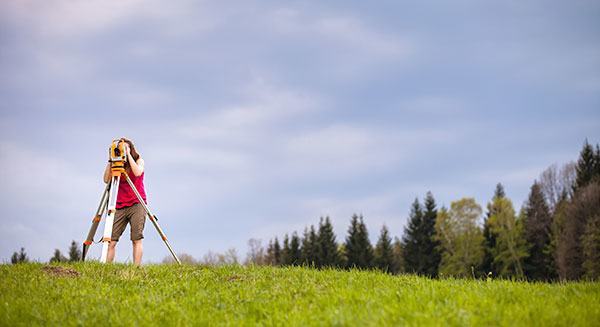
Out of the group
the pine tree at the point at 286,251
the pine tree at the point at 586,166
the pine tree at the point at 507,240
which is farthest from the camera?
the pine tree at the point at 286,251

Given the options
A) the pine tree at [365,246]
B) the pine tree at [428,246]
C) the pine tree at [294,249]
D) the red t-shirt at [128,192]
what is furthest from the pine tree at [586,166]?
the red t-shirt at [128,192]

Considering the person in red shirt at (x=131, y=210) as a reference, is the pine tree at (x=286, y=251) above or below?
above

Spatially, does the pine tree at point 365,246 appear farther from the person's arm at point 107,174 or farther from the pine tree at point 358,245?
the person's arm at point 107,174

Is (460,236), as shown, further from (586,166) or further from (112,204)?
(112,204)

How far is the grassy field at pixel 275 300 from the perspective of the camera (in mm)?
6406

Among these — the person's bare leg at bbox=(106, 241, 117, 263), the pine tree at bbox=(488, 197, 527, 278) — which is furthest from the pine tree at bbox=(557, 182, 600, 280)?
the person's bare leg at bbox=(106, 241, 117, 263)

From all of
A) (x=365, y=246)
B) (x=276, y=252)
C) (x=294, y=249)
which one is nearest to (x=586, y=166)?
(x=365, y=246)

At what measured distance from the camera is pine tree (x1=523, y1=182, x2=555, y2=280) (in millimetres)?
70500

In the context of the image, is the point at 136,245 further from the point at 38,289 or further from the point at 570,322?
the point at 570,322

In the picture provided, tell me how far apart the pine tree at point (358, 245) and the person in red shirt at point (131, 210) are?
60657mm

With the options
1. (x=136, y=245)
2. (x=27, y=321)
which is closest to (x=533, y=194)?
(x=136, y=245)

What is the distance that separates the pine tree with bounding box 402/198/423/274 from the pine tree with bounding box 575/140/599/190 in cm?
2027

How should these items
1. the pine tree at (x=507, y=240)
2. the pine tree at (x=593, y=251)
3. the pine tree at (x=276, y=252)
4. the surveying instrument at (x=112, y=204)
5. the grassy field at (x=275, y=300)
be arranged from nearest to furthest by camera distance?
the grassy field at (x=275, y=300) < the surveying instrument at (x=112, y=204) < the pine tree at (x=593, y=251) < the pine tree at (x=507, y=240) < the pine tree at (x=276, y=252)

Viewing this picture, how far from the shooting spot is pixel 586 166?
65.8 meters
